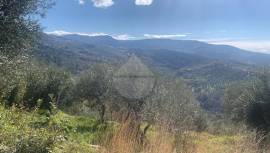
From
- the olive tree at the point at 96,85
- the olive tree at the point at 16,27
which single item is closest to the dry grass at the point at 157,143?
the olive tree at the point at 16,27

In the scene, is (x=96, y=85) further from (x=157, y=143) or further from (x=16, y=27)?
(x=157, y=143)

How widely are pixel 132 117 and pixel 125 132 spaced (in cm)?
63

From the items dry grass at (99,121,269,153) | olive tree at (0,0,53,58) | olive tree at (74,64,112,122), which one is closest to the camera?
dry grass at (99,121,269,153)

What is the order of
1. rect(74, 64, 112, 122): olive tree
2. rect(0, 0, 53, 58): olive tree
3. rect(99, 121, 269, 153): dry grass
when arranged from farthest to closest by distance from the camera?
1. rect(74, 64, 112, 122): olive tree
2. rect(0, 0, 53, 58): olive tree
3. rect(99, 121, 269, 153): dry grass

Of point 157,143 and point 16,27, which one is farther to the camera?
point 16,27

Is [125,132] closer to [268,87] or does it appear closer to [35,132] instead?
[35,132]

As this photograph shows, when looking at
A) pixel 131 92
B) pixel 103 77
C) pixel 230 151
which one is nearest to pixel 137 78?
pixel 131 92

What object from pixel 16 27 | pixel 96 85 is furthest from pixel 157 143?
pixel 96 85

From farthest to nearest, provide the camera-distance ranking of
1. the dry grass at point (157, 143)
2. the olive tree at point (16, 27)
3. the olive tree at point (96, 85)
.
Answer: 1. the olive tree at point (96, 85)
2. the olive tree at point (16, 27)
3. the dry grass at point (157, 143)

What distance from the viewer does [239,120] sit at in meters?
26.3

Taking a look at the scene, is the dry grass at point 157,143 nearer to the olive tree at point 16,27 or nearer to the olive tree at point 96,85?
the olive tree at point 16,27

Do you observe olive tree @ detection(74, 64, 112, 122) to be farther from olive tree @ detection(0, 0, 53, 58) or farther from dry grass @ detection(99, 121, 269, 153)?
dry grass @ detection(99, 121, 269, 153)

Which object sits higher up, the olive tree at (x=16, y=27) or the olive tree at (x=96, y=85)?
the olive tree at (x=16, y=27)

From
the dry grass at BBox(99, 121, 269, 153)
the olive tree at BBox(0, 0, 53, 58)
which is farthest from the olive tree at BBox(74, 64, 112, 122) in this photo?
the dry grass at BBox(99, 121, 269, 153)
